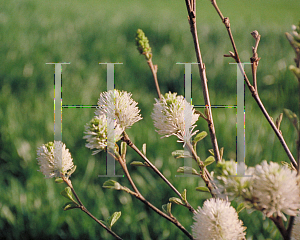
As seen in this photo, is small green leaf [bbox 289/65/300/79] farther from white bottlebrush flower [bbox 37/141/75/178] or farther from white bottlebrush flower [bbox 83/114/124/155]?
white bottlebrush flower [bbox 37/141/75/178]

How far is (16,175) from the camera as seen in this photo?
1249 mm

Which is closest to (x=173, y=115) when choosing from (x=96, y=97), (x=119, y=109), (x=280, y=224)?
(x=119, y=109)

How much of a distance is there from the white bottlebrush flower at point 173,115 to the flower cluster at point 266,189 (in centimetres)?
14

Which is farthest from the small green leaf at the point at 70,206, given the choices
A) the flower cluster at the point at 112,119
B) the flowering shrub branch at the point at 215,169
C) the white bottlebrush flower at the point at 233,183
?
the white bottlebrush flower at the point at 233,183

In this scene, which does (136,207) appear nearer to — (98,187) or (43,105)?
(98,187)

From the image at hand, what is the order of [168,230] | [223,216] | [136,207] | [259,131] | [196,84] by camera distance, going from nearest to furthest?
[223,216]
[168,230]
[136,207]
[259,131]
[196,84]

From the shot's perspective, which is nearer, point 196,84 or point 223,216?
point 223,216

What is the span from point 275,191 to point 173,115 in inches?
6.8

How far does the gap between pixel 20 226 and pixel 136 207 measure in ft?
1.24

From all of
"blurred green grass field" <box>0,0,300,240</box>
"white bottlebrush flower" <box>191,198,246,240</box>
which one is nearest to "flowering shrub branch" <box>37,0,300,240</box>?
"white bottlebrush flower" <box>191,198,246,240</box>

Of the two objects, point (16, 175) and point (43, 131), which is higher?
point (43, 131)

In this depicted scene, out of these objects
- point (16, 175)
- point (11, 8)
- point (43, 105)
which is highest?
point (11, 8)

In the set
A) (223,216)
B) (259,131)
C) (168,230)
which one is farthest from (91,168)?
(223,216)

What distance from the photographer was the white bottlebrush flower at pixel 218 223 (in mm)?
369
